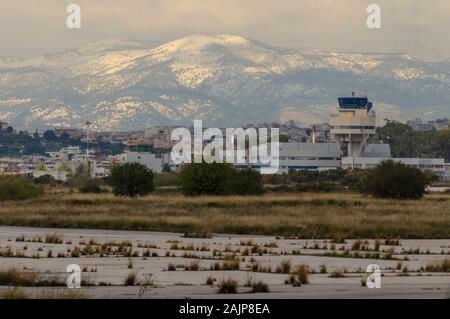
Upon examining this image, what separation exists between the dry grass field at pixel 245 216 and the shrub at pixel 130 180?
1548 centimetres

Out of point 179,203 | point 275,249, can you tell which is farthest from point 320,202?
point 275,249

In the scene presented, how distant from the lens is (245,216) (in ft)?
249

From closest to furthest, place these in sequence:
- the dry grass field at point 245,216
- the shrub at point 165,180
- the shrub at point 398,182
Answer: the dry grass field at point 245,216
the shrub at point 398,182
the shrub at point 165,180

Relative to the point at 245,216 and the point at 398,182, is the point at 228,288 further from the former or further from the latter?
the point at 398,182

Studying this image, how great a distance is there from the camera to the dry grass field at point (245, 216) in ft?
207

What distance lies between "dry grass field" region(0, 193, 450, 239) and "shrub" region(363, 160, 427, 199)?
11059 millimetres

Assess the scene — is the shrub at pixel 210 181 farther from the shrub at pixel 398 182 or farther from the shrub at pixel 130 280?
the shrub at pixel 130 280

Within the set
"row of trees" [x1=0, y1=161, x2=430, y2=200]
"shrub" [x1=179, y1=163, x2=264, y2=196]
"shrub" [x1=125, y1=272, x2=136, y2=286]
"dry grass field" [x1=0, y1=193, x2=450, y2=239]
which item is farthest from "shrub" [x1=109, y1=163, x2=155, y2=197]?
"shrub" [x1=125, y1=272, x2=136, y2=286]

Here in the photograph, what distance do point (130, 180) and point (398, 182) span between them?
24.4m

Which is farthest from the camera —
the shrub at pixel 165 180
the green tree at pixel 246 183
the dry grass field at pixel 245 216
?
the shrub at pixel 165 180

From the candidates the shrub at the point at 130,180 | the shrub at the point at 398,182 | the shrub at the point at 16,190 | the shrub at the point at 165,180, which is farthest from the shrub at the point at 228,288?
the shrub at the point at 165,180

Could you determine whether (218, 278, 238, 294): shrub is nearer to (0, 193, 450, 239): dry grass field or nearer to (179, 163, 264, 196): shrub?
(0, 193, 450, 239): dry grass field
